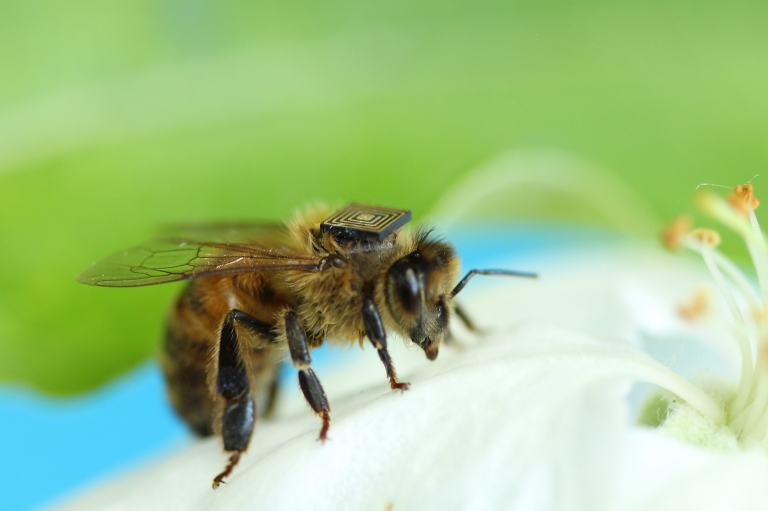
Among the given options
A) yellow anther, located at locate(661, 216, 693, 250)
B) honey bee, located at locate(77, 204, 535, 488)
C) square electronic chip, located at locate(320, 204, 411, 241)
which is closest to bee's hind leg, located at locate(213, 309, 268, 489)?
honey bee, located at locate(77, 204, 535, 488)

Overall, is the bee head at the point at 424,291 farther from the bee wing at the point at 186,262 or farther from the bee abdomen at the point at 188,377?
the bee abdomen at the point at 188,377

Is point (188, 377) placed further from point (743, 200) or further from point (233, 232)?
point (743, 200)

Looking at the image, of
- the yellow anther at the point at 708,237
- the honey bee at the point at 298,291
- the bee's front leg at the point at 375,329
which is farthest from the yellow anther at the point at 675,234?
the bee's front leg at the point at 375,329

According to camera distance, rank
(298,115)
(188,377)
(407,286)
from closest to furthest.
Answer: (407,286) < (188,377) < (298,115)

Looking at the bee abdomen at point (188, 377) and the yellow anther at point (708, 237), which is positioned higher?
the yellow anther at point (708, 237)

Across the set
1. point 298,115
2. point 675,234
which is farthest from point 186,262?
point 298,115

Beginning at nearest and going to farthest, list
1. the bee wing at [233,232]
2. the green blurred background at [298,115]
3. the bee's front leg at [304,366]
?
the bee's front leg at [304,366] → the bee wing at [233,232] → the green blurred background at [298,115]
